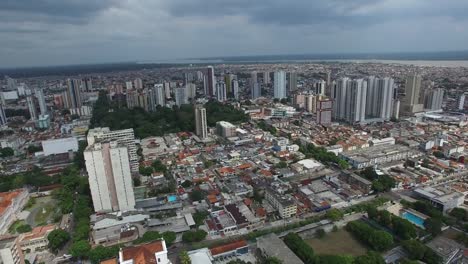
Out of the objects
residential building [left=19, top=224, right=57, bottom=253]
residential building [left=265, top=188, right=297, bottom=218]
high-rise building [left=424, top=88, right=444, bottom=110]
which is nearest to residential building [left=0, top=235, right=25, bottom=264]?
residential building [left=19, top=224, right=57, bottom=253]

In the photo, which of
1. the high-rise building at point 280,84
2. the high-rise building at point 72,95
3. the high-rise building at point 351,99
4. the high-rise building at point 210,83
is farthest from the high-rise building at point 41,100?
the high-rise building at point 351,99

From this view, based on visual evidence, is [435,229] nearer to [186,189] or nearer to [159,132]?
[186,189]

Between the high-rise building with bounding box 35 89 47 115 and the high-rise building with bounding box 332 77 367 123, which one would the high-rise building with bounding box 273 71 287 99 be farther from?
the high-rise building with bounding box 35 89 47 115

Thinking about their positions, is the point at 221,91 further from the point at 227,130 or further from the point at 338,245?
the point at 338,245

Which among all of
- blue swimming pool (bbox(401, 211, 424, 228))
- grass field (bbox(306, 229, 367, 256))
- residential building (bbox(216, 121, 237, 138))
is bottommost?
grass field (bbox(306, 229, 367, 256))

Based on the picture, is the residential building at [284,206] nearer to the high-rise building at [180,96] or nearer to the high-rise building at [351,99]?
the high-rise building at [351,99]

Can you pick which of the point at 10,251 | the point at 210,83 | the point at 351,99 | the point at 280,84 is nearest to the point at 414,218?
the point at 10,251
